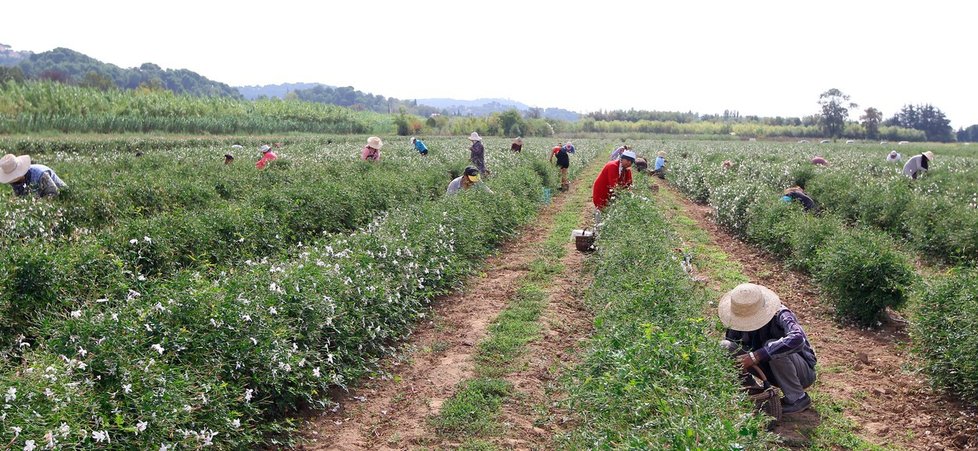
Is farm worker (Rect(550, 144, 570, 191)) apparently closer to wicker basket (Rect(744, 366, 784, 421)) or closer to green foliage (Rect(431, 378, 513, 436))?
green foliage (Rect(431, 378, 513, 436))

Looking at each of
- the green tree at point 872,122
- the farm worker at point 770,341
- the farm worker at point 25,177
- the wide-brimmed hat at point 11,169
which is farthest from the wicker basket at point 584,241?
the green tree at point 872,122

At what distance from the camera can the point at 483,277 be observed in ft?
35.5

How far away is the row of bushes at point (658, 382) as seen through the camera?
3.89m

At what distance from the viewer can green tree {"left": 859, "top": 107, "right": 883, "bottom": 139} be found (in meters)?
106

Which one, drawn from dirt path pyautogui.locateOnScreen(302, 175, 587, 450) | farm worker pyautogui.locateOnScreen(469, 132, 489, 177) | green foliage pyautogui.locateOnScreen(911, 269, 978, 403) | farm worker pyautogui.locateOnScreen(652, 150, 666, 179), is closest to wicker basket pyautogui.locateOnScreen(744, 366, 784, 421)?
green foliage pyautogui.locateOnScreen(911, 269, 978, 403)

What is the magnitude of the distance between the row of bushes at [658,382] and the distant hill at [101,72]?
4773 inches

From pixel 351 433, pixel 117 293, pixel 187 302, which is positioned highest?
pixel 187 302

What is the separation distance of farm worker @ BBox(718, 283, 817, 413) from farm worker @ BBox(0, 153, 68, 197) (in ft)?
A: 34.9

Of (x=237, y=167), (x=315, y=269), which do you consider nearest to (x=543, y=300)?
(x=315, y=269)

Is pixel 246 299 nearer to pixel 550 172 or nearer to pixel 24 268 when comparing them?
pixel 24 268

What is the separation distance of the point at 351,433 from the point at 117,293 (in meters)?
3.27

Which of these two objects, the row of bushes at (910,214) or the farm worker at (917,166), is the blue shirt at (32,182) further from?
the farm worker at (917,166)

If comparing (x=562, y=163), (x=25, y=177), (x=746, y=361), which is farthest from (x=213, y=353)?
(x=562, y=163)

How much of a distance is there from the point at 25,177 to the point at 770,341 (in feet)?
37.9
